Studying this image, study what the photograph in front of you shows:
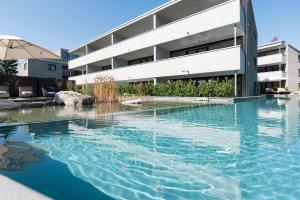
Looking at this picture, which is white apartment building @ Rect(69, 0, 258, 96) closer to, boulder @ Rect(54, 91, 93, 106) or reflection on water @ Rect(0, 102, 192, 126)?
boulder @ Rect(54, 91, 93, 106)

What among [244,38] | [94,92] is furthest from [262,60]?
[94,92]

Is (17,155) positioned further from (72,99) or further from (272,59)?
(272,59)

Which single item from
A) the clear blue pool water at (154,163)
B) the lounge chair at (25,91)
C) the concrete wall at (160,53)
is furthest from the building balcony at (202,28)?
the clear blue pool water at (154,163)

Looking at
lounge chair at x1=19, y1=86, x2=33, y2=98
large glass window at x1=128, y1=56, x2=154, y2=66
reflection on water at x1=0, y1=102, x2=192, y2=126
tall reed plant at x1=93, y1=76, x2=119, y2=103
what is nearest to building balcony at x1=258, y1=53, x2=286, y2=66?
large glass window at x1=128, y1=56, x2=154, y2=66

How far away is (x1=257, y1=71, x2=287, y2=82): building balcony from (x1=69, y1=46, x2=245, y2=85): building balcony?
18959mm

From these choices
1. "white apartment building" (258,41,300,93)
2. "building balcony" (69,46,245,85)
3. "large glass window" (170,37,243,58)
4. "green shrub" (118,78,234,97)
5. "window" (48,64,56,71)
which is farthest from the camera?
"window" (48,64,56,71)

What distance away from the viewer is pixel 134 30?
28.6m

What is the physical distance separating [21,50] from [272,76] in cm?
3465

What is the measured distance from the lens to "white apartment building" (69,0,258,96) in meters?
17.6

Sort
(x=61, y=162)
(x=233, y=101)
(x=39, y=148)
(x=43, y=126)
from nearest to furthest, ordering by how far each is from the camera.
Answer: (x=61, y=162), (x=39, y=148), (x=43, y=126), (x=233, y=101)

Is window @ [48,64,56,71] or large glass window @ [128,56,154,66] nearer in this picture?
large glass window @ [128,56,154,66]

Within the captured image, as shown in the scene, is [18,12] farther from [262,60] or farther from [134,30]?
[262,60]

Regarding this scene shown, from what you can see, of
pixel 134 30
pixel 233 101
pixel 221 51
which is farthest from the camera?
pixel 134 30

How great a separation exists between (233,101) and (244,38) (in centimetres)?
655
